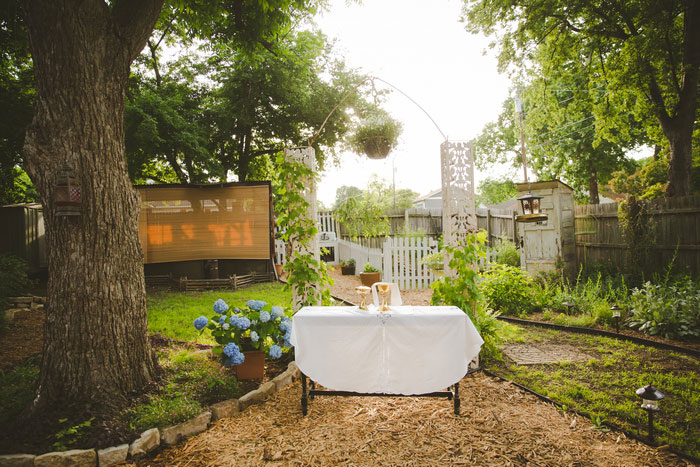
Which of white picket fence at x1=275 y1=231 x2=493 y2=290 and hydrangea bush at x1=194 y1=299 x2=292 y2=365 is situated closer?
hydrangea bush at x1=194 y1=299 x2=292 y2=365

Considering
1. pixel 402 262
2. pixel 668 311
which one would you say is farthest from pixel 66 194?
pixel 402 262

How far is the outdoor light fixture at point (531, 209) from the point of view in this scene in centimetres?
535

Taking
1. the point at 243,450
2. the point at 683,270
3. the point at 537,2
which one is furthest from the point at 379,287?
the point at 537,2

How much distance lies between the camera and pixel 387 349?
→ 2975mm

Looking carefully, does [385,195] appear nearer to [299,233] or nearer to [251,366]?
[299,233]

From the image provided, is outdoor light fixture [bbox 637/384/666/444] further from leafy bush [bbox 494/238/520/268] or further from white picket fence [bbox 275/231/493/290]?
leafy bush [bbox 494/238/520/268]

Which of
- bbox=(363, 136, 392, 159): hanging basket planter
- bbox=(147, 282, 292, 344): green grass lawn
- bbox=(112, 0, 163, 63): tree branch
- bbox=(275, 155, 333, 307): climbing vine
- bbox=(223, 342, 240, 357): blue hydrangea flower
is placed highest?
bbox=(112, 0, 163, 63): tree branch

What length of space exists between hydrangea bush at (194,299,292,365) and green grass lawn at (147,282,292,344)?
111 centimetres

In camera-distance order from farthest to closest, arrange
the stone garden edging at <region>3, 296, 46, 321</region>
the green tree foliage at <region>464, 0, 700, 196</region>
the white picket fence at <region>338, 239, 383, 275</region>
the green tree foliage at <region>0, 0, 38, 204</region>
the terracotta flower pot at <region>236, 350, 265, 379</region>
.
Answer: the white picket fence at <region>338, 239, 383, 275</region> → the green tree foliage at <region>464, 0, 700, 196</region> → the stone garden edging at <region>3, 296, 46, 321</region> → the green tree foliage at <region>0, 0, 38, 204</region> → the terracotta flower pot at <region>236, 350, 265, 379</region>

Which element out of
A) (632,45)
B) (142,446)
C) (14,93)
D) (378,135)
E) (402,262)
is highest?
(632,45)

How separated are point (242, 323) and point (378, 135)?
3.04m

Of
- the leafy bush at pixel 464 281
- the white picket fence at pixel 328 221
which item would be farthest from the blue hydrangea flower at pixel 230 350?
the white picket fence at pixel 328 221

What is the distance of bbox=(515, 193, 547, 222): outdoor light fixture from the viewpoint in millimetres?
5352

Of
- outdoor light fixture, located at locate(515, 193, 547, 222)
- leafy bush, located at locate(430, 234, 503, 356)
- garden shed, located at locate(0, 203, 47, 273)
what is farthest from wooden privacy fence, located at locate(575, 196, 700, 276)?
garden shed, located at locate(0, 203, 47, 273)
